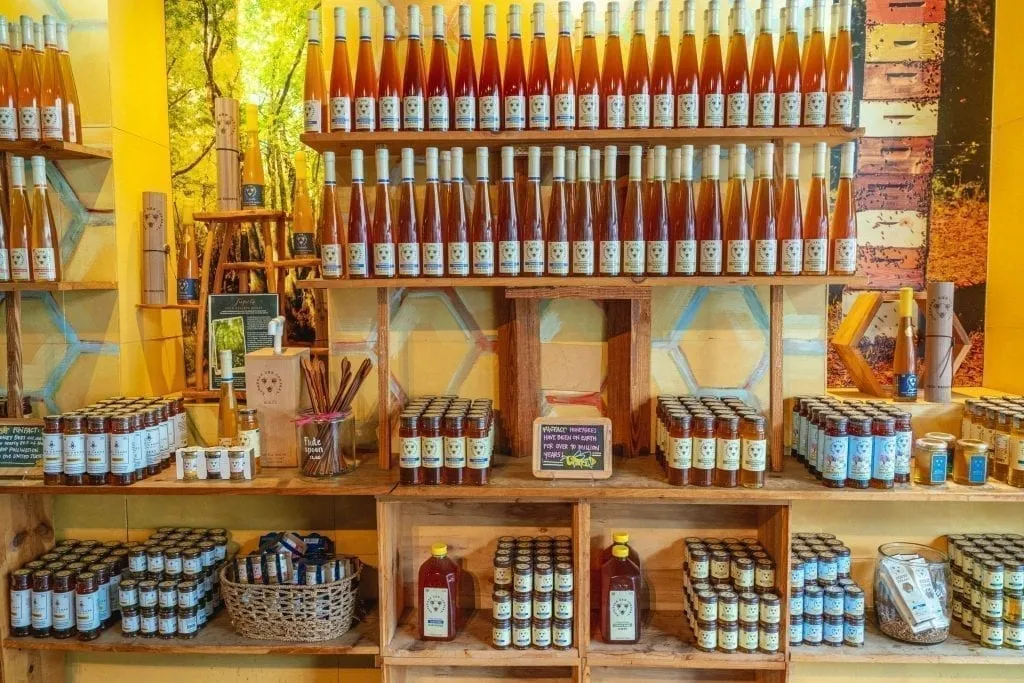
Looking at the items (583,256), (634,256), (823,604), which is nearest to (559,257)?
(583,256)

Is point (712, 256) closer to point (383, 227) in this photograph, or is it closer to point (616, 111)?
point (616, 111)

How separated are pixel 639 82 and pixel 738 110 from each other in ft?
0.82

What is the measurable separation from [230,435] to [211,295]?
0.47 metres

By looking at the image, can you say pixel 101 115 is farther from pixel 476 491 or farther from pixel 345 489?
pixel 476 491

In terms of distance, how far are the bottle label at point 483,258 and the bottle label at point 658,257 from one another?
0.39m

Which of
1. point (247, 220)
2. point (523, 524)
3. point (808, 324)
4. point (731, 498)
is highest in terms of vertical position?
point (247, 220)

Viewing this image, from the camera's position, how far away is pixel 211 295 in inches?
90.4

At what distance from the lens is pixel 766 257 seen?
5.94 feet

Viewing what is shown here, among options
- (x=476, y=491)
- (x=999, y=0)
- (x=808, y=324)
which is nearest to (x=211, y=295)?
(x=476, y=491)

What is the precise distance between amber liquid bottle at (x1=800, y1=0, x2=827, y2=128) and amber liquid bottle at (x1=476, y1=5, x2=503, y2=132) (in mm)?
706

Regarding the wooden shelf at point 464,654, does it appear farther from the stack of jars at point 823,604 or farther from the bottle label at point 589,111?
the bottle label at point 589,111

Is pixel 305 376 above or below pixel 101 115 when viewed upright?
below

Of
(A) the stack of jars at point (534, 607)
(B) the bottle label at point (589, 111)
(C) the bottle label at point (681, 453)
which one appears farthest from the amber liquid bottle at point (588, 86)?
(A) the stack of jars at point (534, 607)

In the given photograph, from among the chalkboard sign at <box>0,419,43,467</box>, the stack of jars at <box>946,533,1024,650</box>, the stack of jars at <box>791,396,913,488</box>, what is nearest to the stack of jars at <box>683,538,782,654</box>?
the stack of jars at <box>791,396,913,488</box>
